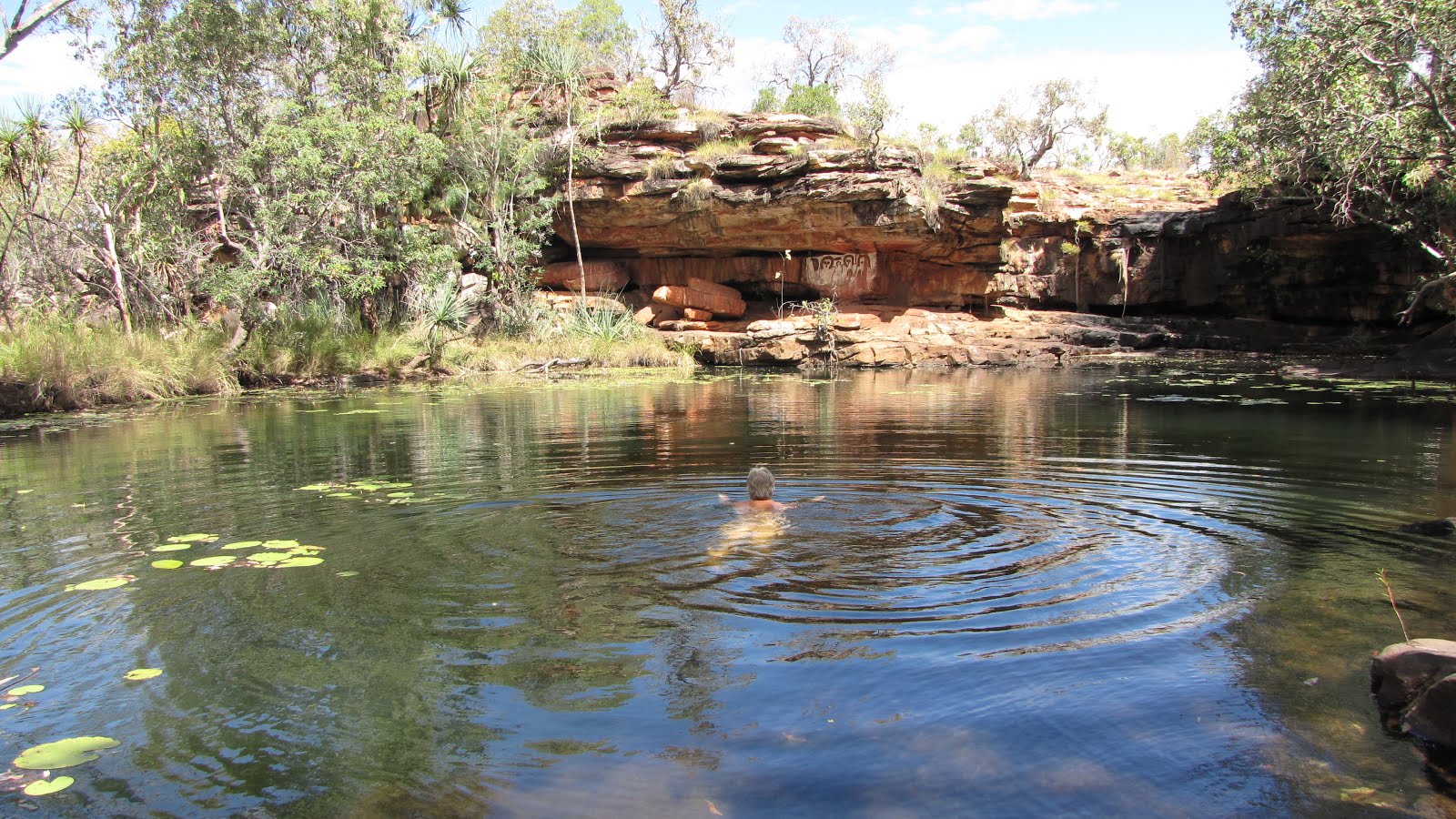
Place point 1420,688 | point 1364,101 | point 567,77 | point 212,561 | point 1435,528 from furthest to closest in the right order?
1. point 567,77
2. point 1364,101
3. point 1435,528
4. point 212,561
5. point 1420,688

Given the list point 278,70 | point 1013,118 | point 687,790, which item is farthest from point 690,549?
point 1013,118

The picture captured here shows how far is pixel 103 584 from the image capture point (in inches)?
209

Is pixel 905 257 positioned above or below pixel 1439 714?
above

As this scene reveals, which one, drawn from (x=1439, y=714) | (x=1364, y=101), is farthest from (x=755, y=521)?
(x=1364, y=101)

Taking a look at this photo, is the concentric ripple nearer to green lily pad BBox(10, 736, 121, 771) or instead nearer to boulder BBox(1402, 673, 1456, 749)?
boulder BBox(1402, 673, 1456, 749)

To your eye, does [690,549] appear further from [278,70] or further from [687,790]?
[278,70]

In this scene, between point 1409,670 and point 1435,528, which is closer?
point 1409,670

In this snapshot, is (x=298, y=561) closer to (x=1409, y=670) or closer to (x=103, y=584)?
(x=103, y=584)

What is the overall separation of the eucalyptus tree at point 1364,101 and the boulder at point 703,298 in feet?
54.1

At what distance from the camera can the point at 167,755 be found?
326cm

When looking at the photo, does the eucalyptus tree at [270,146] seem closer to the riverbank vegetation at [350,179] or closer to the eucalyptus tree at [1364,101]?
the riverbank vegetation at [350,179]

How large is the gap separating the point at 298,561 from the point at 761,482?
3.32 meters

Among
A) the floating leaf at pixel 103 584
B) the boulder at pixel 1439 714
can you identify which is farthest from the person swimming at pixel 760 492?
the boulder at pixel 1439 714

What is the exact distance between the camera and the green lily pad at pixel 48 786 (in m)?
3.00
